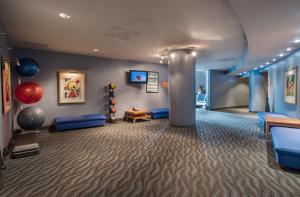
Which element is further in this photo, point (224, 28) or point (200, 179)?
point (224, 28)

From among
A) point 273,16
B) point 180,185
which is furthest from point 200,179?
point 273,16

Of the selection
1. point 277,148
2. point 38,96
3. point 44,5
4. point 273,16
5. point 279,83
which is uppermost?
point 44,5

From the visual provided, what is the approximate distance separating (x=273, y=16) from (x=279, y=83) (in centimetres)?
510

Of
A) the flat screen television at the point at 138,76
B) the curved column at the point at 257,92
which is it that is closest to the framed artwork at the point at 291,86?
the curved column at the point at 257,92

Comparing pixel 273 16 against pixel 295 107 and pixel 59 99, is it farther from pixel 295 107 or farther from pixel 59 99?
pixel 59 99

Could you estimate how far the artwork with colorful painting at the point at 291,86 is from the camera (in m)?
5.47

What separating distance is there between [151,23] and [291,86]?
500 centimetres

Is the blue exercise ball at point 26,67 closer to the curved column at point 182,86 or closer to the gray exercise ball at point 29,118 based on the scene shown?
the gray exercise ball at point 29,118

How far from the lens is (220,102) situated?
13.5 m

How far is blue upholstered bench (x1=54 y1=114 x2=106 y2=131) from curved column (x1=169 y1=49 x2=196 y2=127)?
2.93 metres

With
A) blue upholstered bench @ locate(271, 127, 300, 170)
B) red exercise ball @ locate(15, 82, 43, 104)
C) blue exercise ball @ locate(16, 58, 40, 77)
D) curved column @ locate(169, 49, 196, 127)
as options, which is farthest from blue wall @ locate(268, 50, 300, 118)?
blue exercise ball @ locate(16, 58, 40, 77)

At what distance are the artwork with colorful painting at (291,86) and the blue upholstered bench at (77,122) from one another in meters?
6.54

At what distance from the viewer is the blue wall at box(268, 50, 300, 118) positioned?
17.9ft

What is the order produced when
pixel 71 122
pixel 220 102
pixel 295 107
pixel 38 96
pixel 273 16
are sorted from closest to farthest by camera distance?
pixel 273 16
pixel 38 96
pixel 295 107
pixel 71 122
pixel 220 102
